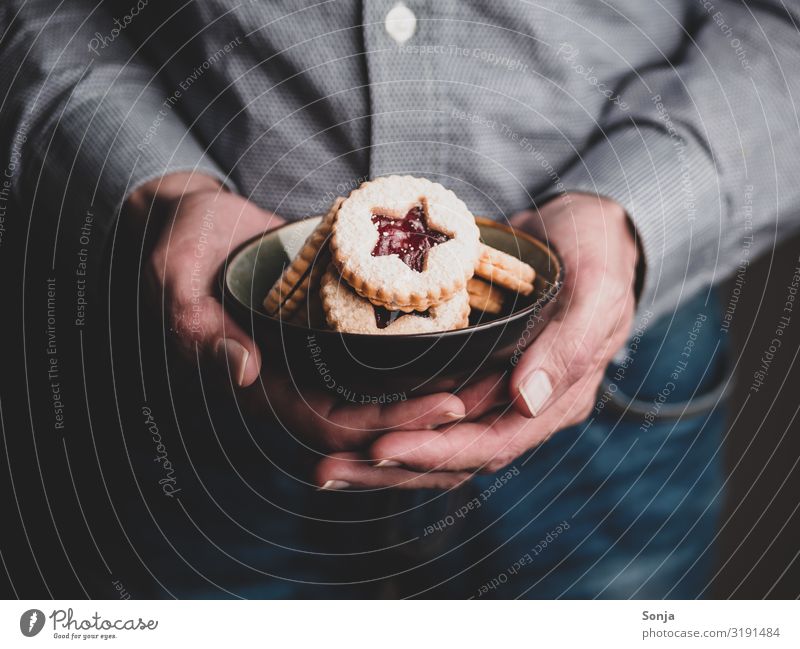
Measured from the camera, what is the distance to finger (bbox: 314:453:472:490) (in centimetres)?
38

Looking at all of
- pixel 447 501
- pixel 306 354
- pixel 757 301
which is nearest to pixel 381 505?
pixel 447 501

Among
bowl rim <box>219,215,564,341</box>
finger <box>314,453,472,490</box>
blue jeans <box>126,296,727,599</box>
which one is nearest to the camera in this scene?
bowl rim <box>219,215,564,341</box>

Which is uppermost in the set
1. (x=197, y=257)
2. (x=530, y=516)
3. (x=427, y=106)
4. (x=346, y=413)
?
(x=427, y=106)

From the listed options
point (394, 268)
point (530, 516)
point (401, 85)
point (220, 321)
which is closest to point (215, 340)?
point (220, 321)

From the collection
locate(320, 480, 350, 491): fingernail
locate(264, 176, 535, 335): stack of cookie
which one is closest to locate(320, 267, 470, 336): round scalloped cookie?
locate(264, 176, 535, 335): stack of cookie

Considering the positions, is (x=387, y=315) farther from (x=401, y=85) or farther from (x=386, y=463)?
(x=401, y=85)

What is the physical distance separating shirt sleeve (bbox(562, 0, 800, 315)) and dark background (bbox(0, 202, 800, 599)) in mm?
50

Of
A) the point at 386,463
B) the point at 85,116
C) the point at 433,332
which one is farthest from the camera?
the point at 85,116

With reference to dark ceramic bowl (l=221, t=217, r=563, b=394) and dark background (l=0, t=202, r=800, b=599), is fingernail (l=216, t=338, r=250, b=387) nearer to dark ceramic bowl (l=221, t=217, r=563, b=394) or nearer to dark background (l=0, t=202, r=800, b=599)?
dark ceramic bowl (l=221, t=217, r=563, b=394)

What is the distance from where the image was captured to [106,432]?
514 mm

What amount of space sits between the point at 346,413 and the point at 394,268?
93 millimetres

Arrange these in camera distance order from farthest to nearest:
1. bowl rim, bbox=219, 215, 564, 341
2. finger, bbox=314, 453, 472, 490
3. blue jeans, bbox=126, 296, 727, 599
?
blue jeans, bbox=126, 296, 727, 599
finger, bbox=314, 453, 472, 490
bowl rim, bbox=219, 215, 564, 341

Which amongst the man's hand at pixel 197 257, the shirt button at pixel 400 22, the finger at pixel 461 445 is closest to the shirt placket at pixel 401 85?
the shirt button at pixel 400 22

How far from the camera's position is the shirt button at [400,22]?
0.42 m
